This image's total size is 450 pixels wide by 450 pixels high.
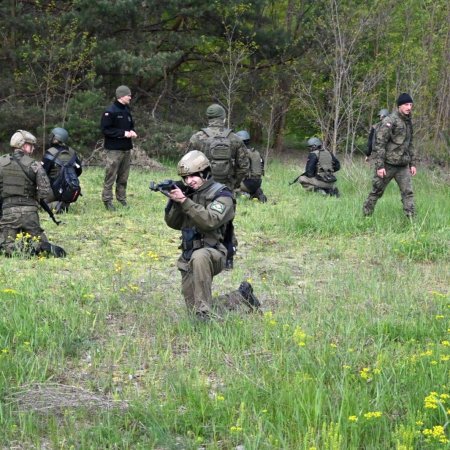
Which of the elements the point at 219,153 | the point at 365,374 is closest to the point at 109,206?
the point at 219,153

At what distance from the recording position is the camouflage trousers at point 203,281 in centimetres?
538

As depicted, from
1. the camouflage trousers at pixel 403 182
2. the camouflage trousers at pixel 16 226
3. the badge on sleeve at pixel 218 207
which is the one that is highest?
the badge on sleeve at pixel 218 207

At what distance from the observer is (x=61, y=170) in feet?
33.8

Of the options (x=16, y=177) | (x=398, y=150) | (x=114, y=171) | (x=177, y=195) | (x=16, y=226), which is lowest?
(x=16, y=226)

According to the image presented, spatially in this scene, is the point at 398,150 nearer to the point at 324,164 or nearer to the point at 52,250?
the point at 324,164

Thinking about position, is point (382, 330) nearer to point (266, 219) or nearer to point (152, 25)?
point (266, 219)

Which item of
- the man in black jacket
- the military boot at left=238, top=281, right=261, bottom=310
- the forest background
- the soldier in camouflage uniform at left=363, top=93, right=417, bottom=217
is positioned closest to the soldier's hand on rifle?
the military boot at left=238, top=281, right=261, bottom=310

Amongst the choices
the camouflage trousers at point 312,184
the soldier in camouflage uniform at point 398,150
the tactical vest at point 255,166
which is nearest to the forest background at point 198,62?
the camouflage trousers at point 312,184

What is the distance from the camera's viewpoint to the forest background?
59.8ft

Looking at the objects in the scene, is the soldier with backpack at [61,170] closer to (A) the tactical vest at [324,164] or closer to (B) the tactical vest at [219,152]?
(B) the tactical vest at [219,152]

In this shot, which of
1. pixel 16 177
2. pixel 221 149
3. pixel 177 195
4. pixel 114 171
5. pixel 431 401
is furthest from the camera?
pixel 114 171

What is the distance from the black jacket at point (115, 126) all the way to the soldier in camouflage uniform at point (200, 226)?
234 inches

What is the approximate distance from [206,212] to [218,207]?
4.3 inches

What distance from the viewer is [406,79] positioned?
17.6 m
